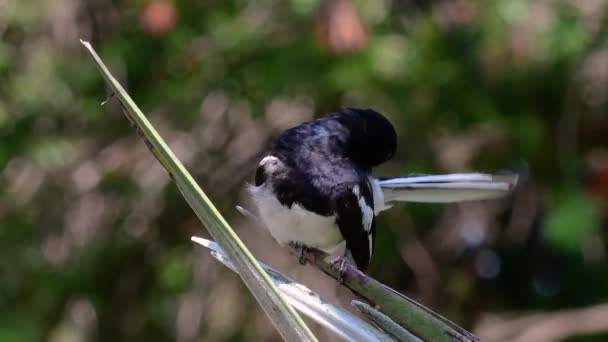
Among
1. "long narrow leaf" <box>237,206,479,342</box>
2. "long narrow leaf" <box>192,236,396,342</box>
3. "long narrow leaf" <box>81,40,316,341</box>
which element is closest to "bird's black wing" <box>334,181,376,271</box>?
"long narrow leaf" <box>192,236,396,342</box>

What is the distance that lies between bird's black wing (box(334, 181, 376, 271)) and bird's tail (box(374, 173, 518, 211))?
0.28 feet

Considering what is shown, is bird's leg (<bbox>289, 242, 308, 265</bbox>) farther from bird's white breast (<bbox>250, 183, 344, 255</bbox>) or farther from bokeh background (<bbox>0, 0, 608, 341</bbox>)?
bokeh background (<bbox>0, 0, 608, 341</bbox>)

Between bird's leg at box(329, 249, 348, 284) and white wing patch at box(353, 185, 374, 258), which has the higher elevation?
bird's leg at box(329, 249, 348, 284)

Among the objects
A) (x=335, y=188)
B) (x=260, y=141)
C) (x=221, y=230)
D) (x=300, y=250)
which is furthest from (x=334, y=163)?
(x=260, y=141)

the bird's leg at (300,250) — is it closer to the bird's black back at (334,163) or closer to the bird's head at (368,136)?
the bird's black back at (334,163)

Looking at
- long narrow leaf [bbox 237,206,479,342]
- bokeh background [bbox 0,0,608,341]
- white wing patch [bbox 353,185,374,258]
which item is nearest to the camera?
long narrow leaf [bbox 237,206,479,342]

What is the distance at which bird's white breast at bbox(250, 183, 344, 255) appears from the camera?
1.86 m

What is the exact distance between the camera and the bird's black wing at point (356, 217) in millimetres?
1882

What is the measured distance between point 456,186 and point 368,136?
0.30m

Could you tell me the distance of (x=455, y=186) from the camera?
6.00 feet

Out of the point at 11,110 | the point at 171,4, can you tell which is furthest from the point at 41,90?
the point at 171,4

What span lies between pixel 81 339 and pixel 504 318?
1.68 m

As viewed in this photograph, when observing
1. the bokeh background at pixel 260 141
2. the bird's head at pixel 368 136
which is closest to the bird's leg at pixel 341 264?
the bird's head at pixel 368 136

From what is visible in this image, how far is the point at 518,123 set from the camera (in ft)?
10.9
